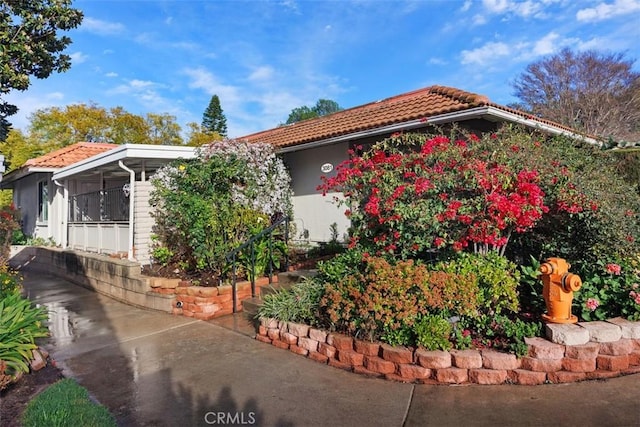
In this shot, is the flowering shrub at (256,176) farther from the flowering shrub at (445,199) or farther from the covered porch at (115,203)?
the flowering shrub at (445,199)

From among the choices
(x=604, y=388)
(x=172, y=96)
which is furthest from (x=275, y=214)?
(x=172, y=96)

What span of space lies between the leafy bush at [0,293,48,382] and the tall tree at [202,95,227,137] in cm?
3702

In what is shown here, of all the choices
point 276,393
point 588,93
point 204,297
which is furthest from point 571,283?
point 588,93

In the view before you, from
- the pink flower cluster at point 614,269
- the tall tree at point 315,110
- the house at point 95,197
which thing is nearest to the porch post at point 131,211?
the house at point 95,197

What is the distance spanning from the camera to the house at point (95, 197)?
805cm

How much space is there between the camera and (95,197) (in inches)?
420

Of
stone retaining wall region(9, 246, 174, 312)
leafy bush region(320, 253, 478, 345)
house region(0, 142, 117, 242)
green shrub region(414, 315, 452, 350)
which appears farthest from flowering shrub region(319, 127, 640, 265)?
house region(0, 142, 117, 242)

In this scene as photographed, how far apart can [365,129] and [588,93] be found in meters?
21.1

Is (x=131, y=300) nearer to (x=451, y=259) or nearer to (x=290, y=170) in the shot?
(x=290, y=170)

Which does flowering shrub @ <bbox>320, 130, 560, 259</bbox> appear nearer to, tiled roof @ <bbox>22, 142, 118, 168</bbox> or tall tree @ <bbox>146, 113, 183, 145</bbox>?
tiled roof @ <bbox>22, 142, 118, 168</bbox>

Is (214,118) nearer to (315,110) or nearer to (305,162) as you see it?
(315,110)

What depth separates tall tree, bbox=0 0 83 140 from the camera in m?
5.98

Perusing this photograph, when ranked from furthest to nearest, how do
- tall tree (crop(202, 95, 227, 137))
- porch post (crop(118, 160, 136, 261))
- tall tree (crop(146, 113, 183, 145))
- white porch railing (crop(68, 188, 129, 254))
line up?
tall tree (crop(202, 95, 227, 137))
tall tree (crop(146, 113, 183, 145))
white porch railing (crop(68, 188, 129, 254))
porch post (crop(118, 160, 136, 261))

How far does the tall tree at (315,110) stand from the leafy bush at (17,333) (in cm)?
4137
